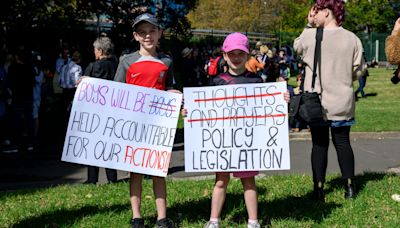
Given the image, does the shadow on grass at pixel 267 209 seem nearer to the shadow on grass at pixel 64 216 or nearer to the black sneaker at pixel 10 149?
the shadow on grass at pixel 64 216

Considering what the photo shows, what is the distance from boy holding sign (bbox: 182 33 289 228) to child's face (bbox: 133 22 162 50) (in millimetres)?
556

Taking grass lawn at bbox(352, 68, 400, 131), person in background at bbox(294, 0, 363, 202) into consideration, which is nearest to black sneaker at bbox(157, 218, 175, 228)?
person in background at bbox(294, 0, 363, 202)

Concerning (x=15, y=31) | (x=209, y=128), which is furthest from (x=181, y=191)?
(x=15, y=31)

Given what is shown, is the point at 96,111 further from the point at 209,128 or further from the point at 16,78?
the point at 16,78

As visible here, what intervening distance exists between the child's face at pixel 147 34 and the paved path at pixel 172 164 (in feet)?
12.3

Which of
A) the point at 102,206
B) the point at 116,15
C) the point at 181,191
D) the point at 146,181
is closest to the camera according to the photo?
the point at 102,206

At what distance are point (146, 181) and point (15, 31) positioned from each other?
1415cm

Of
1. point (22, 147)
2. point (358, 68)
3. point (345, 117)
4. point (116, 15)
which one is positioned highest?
point (116, 15)

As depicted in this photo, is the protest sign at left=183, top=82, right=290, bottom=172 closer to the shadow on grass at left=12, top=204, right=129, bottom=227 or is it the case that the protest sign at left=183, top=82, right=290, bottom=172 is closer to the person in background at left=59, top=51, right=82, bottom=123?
the shadow on grass at left=12, top=204, right=129, bottom=227

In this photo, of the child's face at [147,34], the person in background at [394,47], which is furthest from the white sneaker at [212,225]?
the person in background at [394,47]

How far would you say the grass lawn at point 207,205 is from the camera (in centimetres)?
541

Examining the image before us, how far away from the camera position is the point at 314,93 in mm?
5656

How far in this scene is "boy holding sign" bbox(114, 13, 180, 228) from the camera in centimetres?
503

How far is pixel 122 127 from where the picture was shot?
16.6 ft
